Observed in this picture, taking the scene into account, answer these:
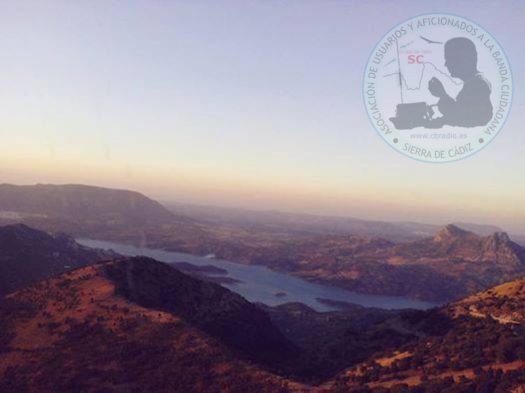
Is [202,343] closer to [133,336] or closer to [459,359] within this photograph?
[133,336]

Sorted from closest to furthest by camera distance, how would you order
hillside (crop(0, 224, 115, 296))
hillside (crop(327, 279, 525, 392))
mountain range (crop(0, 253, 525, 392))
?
hillside (crop(327, 279, 525, 392)) → mountain range (crop(0, 253, 525, 392)) → hillside (crop(0, 224, 115, 296))

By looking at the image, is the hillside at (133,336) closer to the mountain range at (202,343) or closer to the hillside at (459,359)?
the mountain range at (202,343)

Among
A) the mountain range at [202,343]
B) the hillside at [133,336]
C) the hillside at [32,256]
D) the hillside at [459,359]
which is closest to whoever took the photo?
the hillside at [459,359]

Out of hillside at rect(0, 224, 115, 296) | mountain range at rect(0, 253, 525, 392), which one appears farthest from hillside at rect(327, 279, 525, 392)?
hillside at rect(0, 224, 115, 296)

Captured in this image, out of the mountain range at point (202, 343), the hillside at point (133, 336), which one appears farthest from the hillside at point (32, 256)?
the mountain range at point (202, 343)

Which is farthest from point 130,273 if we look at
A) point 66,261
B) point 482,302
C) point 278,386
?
point 66,261

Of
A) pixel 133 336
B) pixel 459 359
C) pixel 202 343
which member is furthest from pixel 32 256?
pixel 459 359

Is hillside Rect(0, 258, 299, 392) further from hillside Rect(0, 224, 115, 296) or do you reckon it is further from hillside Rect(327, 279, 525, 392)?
hillside Rect(0, 224, 115, 296)

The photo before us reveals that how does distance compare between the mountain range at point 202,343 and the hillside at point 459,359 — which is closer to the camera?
the hillside at point 459,359
